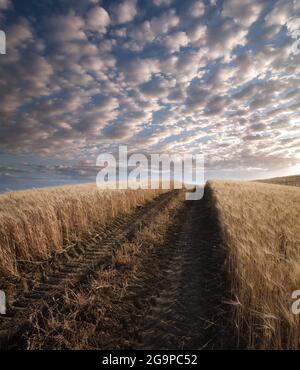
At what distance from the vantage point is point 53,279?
506 cm

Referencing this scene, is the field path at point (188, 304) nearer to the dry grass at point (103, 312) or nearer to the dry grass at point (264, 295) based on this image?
the dry grass at point (103, 312)

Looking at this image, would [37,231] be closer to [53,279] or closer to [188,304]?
[53,279]

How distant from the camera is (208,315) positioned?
366cm

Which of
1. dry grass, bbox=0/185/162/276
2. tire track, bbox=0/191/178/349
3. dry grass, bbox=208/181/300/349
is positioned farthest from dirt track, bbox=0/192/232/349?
dry grass, bbox=0/185/162/276

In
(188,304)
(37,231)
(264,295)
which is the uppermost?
(37,231)

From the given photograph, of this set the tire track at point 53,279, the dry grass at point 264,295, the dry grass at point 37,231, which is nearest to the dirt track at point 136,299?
the tire track at point 53,279

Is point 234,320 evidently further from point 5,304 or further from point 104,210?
point 104,210

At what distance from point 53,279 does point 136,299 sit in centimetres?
214

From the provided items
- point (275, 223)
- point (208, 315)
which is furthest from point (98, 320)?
point (275, 223)

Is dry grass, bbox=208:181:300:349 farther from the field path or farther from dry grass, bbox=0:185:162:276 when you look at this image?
dry grass, bbox=0:185:162:276

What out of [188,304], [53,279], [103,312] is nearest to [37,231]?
[53,279]

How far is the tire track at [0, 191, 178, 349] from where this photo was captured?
359 centimetres

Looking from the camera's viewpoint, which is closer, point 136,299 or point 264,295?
point 264,295
